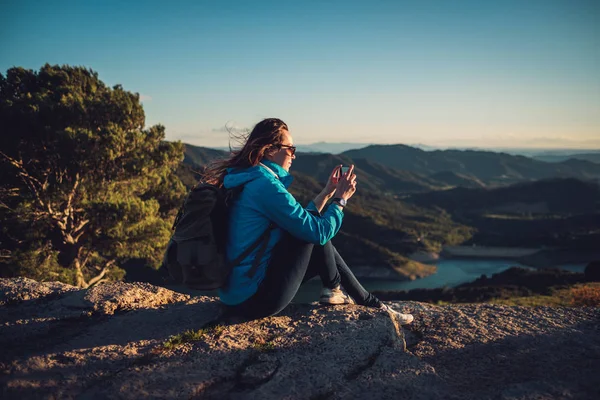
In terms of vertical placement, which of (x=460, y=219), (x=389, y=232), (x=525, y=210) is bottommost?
(x=460, y=219)

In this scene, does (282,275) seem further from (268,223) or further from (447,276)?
(447,276)

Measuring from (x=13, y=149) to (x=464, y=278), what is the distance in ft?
279

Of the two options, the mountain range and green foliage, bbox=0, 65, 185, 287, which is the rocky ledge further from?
the mountain range

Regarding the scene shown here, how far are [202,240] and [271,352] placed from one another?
49.2 inches

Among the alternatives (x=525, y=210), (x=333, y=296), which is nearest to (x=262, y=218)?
(x=333, y=296)

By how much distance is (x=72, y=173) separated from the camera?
14148 mm

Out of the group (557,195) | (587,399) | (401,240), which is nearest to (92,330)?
(587,399)

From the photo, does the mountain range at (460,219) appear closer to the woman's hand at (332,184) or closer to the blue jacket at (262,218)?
the woman's hand at (332,184)

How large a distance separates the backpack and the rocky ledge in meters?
0.75

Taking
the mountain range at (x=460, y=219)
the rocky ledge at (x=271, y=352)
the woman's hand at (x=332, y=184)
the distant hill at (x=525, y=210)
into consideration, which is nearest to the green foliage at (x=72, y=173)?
the rocky ledge at (x=271, y=352)

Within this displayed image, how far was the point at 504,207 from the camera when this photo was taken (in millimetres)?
152625

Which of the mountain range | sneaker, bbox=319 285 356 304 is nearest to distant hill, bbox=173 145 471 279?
the mountain range

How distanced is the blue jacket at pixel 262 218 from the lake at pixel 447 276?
188 feet

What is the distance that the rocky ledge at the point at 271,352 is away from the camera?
9.16ft
